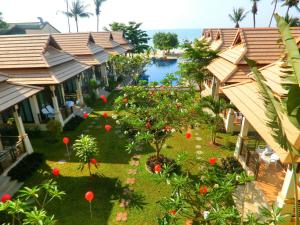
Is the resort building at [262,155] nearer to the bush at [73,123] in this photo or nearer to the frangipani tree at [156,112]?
the frangipani tree at [156,112]

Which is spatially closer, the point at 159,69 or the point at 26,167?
the point at 26,167

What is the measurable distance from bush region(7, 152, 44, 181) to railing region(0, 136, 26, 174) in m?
0.35

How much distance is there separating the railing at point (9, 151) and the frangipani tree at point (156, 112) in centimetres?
564

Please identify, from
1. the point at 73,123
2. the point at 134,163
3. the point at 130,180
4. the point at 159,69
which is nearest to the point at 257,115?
the point at 130,180

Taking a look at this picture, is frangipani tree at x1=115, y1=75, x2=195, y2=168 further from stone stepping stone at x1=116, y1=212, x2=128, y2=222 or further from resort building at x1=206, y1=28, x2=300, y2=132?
resort building at x1=206, y1=28, x2=300, y2=132

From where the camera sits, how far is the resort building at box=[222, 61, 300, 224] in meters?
7.63

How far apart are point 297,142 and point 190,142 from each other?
8.11m

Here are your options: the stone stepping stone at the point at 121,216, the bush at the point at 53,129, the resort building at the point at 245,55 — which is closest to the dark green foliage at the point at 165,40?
the resort building at the point at 245,55

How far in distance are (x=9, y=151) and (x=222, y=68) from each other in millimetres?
13975

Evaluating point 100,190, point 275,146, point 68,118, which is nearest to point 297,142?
point 275,146

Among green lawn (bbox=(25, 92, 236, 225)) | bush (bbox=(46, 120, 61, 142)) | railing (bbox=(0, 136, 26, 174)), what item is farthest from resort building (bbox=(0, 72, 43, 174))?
bush (bbox=(46, 120, 61, 142))

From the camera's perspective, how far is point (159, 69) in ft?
126

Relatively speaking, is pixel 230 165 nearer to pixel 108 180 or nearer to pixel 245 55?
pixel 108 180

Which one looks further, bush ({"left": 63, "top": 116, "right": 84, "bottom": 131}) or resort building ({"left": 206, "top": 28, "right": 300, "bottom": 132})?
bush ({"left": 63, "top": 116, "right": 84, "bottom": 131})
